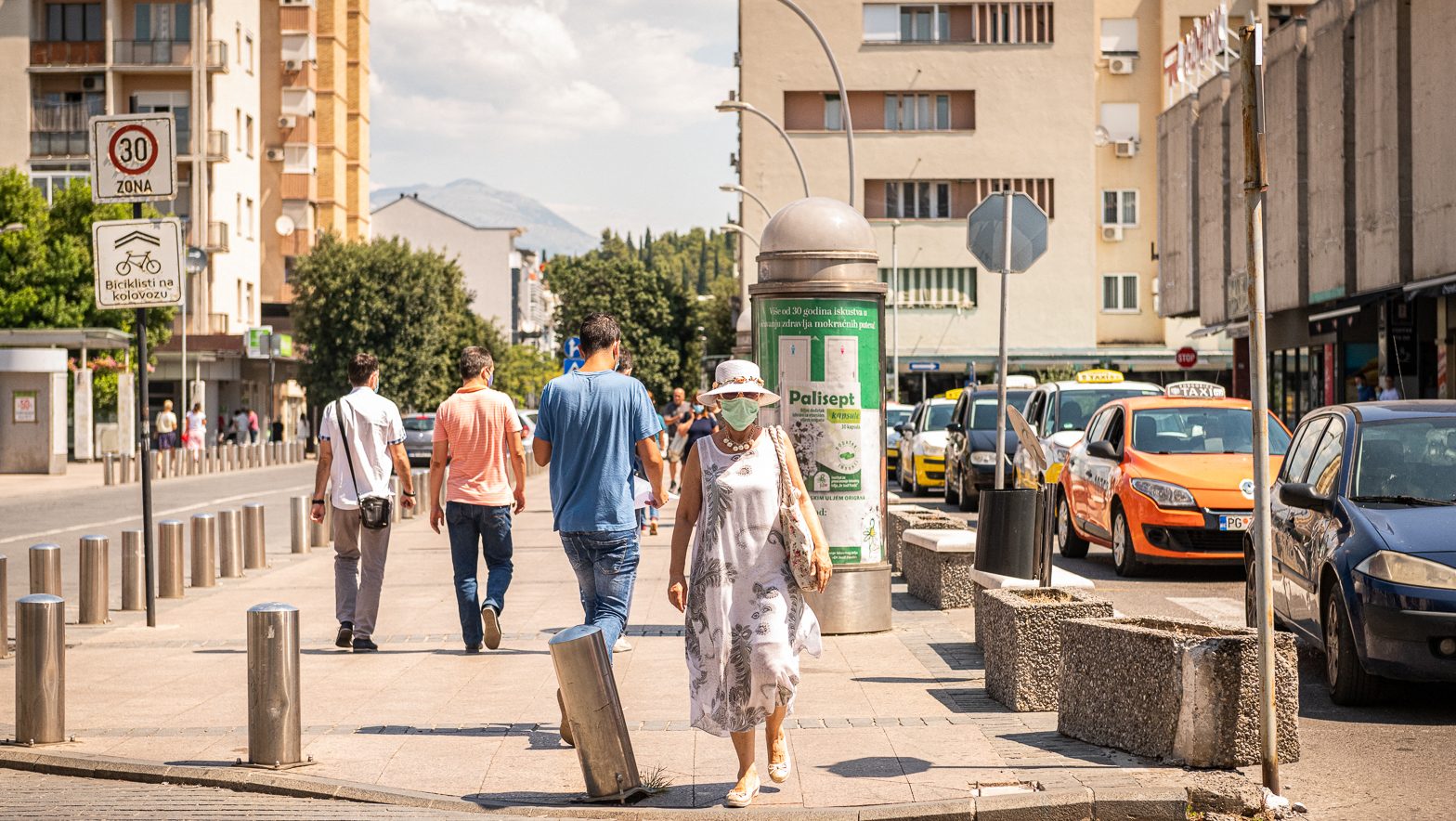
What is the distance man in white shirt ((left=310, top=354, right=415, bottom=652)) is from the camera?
1141 cm

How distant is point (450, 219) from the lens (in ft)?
452

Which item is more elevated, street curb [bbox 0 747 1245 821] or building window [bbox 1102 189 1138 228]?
building window [bbox 1102 189 1138 228]

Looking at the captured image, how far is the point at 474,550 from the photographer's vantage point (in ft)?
36.0

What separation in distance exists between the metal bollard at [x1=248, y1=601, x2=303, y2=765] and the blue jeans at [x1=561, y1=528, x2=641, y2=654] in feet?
5.07

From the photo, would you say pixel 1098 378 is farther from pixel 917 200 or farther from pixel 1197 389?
pixel 917 200

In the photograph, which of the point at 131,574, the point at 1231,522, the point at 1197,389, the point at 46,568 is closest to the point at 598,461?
the point at 46,568

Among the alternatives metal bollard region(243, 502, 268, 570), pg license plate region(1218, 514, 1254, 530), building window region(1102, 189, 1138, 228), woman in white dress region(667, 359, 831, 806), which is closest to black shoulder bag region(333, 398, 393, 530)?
woman in white dress region(667, 359, 831, 806)

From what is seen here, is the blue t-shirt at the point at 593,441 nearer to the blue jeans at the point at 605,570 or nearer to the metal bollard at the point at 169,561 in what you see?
the blue jeans at the point at 605,570

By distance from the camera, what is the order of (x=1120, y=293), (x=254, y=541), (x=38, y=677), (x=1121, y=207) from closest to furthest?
(x=38, y=677), (x=254, y=541), (x=1120, y=293), (x=1121, y=207)

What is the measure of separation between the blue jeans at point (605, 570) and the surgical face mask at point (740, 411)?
1.88 meters

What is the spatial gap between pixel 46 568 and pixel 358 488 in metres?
2.70

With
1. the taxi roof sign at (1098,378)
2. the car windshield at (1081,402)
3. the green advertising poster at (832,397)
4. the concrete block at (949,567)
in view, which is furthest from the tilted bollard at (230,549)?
the taxi roof sign at (1098,378)

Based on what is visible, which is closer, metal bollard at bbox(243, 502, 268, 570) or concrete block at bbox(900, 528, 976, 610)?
concrete block at bbox(900, 528, 976, 610)

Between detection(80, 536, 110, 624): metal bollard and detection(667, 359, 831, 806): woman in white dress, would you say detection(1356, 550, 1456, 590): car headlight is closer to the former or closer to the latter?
detection(667, 359, 831, 806): woman in white dress
